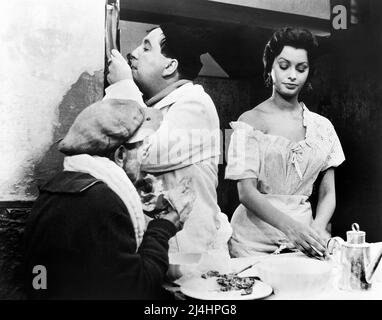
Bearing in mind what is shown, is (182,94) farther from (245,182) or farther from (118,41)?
(245,182)

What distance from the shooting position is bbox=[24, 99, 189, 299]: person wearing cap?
1.68 m

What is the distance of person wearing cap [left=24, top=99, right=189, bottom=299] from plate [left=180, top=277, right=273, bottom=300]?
0.11 metres

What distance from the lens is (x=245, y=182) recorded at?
73.6 inches

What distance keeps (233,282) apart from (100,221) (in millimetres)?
562

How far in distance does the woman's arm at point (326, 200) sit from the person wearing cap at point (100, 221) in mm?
602

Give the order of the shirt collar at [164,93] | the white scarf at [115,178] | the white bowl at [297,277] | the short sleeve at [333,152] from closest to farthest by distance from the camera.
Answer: the white bowl at [297,277], the white scarf at [115,178], the shirt collar at [164,93], the short sleeve at [333,152]

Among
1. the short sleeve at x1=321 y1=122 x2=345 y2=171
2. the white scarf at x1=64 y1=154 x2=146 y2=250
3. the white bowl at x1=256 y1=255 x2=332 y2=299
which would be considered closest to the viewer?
the white bowl at x1=256 y1=255 x2=332 y2=299

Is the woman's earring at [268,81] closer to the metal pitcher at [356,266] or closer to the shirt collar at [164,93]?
the shirt collar at [164,93]

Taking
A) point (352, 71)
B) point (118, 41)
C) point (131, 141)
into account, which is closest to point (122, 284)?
point (131, 141)

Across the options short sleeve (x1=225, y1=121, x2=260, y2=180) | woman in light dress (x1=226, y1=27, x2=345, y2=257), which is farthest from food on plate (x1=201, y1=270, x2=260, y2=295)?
short sleeve (x1=225, y1=121, x2=260, y2=180)

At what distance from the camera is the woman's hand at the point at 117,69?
1.82 m

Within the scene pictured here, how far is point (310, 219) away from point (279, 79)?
63 centimetres

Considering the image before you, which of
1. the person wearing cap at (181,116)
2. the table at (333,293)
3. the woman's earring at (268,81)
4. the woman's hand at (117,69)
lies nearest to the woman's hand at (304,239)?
the table at (333,293)

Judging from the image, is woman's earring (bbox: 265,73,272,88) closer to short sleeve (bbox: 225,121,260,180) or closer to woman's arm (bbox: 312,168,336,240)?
short sleeve (bbox: 225,121,260,180)
